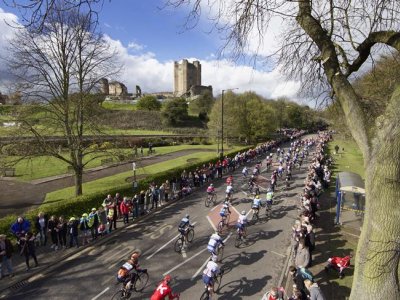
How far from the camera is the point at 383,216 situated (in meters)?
4.38

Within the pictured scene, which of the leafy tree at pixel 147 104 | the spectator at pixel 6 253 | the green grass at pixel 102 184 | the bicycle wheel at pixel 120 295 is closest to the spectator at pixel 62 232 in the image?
the spectator at pixel 6 253

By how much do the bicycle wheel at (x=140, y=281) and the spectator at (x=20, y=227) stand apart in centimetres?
499

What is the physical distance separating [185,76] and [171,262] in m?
149

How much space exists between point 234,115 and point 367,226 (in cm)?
5466

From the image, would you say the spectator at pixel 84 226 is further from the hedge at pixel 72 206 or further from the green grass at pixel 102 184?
the green grass at pixel 102 184

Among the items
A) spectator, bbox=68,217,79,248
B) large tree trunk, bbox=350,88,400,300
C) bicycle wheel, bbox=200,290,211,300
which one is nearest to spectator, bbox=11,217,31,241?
spectator, bbox=68,217,79,248

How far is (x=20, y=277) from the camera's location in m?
11.0

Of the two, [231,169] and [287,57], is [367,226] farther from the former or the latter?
[231,169]

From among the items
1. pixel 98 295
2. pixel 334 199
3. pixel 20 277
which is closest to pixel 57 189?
pixel 20 277

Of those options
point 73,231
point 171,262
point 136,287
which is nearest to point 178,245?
point 171,262

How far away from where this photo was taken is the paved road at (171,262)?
1023 cm

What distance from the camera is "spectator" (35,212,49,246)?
1350 centimetres

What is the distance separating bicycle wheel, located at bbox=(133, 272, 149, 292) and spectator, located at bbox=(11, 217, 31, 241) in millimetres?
4990

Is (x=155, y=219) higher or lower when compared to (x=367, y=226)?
lower
